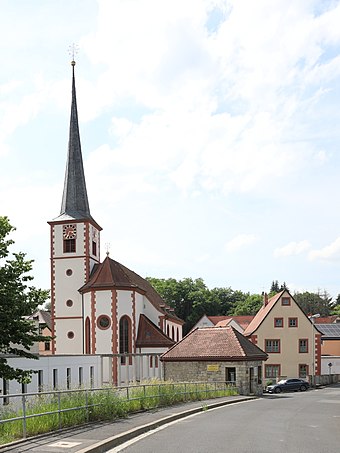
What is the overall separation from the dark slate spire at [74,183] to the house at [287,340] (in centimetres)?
1997

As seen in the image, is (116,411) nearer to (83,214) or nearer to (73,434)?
(73,434)

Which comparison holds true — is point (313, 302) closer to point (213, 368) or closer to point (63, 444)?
point (213, 368)

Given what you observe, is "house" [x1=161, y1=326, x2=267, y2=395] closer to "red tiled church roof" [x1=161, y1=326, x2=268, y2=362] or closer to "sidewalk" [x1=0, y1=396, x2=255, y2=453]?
"red tiled church roof" [x1=161, y1=326, x2=268, y2=362]

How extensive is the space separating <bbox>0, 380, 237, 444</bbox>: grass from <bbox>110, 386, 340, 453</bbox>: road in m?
1.66

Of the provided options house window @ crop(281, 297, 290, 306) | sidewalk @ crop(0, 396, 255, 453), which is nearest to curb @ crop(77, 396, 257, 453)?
sidewalk @ crop(0, 396, 255, 453)

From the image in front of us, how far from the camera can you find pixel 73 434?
13062 millimetres

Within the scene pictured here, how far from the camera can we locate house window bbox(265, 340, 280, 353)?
189ft

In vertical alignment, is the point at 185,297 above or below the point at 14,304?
below

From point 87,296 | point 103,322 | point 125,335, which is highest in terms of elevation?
point 87,296

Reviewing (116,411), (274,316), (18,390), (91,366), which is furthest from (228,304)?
(116,411)

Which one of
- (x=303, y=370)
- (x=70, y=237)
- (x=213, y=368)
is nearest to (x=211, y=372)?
(x=213, y=368)

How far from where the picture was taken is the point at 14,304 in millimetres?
16719

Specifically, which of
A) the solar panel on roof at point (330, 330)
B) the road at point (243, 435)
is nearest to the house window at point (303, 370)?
the solar panel on roof at point (330, 330)

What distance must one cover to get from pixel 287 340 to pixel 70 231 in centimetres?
2285
